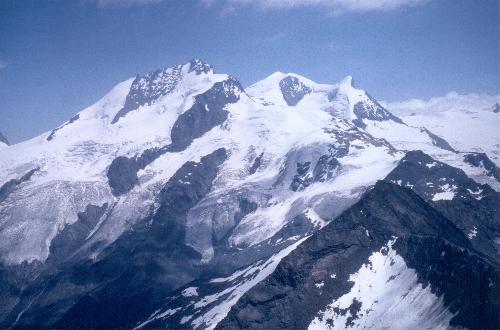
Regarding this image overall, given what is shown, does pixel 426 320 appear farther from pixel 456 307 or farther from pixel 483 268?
pixel 483 268

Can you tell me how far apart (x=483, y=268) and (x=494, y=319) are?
20.8 m

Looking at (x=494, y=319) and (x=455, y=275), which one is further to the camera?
(x=455, y=275)

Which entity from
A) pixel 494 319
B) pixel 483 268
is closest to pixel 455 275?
pixel 483 268

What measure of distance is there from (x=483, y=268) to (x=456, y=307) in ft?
51.0

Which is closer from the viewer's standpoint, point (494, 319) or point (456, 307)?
point (494, 319)

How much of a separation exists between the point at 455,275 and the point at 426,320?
59.9 feet

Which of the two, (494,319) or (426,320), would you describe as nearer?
(494,319)

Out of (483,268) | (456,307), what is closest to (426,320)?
(456,307)

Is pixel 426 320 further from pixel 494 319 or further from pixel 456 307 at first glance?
pixel 494 319

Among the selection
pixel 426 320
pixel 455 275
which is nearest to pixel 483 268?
pixel 455 275

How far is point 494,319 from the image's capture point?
17450cm

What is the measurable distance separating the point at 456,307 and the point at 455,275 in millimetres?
12754

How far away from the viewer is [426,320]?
644ft

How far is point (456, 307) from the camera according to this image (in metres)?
190
